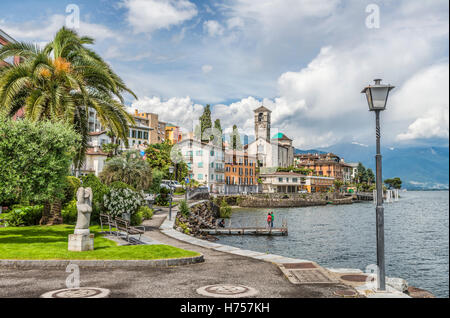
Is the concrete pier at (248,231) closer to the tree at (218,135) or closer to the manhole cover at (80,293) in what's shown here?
the manhole cover at (80,293)

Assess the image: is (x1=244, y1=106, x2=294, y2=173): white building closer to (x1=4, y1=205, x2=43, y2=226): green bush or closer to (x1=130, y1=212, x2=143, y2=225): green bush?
(x1=130, y1=212, x2=143, y2=225): green bush

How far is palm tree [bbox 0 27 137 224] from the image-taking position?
20.6 metres

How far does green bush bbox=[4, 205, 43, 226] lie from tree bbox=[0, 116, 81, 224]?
7.48 meters

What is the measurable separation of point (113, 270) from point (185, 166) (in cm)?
7715

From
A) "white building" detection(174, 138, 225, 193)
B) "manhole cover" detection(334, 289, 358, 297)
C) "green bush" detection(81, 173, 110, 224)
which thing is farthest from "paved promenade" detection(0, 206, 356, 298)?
"white building" detection(174, 138, 225, 193)

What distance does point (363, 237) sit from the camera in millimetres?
42188

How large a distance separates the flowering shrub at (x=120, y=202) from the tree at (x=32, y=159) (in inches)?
265

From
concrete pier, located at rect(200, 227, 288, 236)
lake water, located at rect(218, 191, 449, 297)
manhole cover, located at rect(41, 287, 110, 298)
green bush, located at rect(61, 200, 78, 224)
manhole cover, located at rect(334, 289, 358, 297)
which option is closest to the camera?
manhole cover, located at rect(41, 287, 110, 298)

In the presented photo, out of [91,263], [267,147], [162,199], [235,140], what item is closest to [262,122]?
[267,147]

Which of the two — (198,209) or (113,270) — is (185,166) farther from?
(113,270)

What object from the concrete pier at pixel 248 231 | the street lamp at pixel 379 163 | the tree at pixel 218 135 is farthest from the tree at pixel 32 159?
the tree at pixel 218 135

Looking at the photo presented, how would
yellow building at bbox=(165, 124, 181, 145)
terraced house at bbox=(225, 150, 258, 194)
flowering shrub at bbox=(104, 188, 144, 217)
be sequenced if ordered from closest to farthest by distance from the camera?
flowering shrub at bbox=(104, 188, 144, 217)
terraced house at bbox=(225, 150, 258, 194)
yellow building at bbox=(165, 124, 181, 145)
